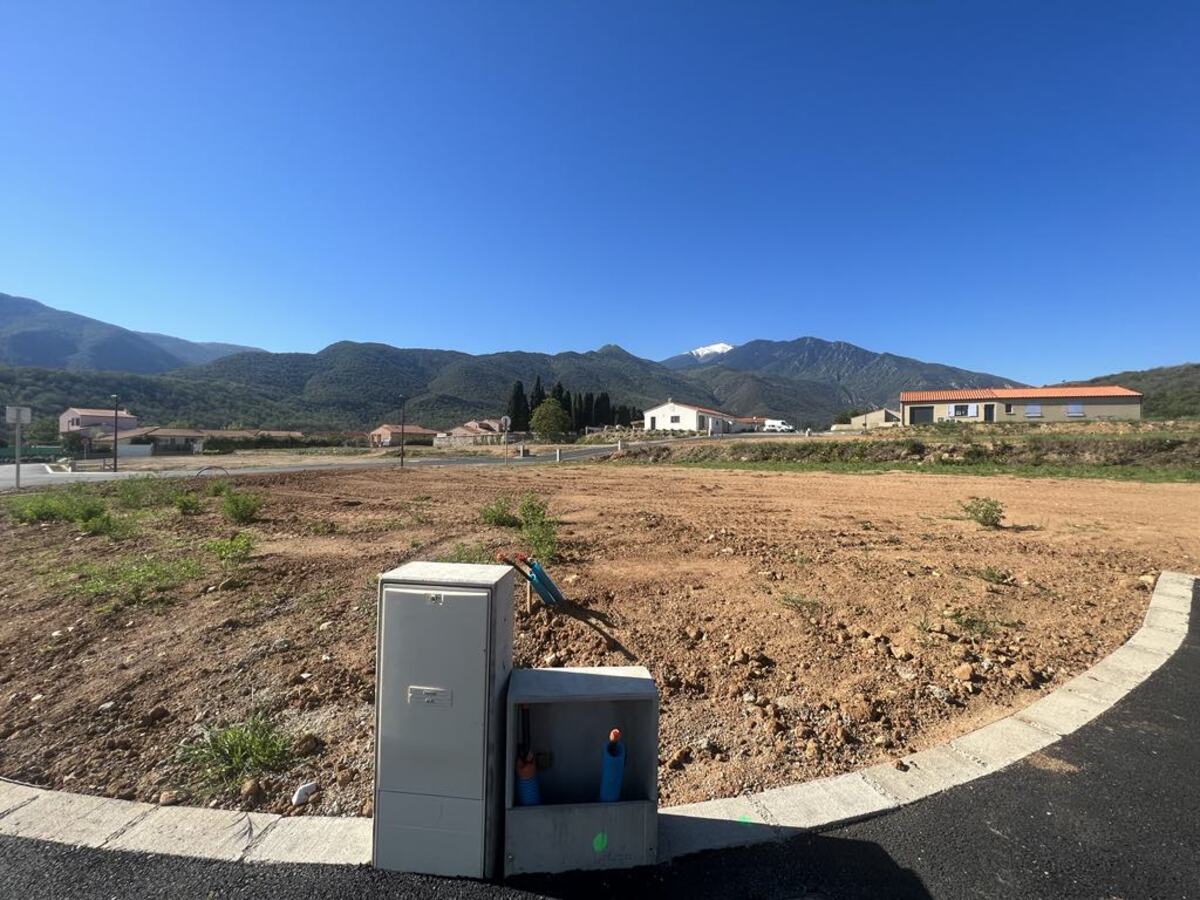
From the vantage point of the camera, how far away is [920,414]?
186 feet

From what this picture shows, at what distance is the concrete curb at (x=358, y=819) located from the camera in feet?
8.10

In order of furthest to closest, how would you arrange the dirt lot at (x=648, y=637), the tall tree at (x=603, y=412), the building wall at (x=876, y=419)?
the tall tree at (x=603, y=412), the building wall at (x=876, y=419), the dirt lot at (x=648, y=637)

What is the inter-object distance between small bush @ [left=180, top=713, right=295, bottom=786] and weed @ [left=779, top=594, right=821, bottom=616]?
424cm

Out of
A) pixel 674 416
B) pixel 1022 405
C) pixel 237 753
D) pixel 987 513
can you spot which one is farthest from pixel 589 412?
pixel 237 753

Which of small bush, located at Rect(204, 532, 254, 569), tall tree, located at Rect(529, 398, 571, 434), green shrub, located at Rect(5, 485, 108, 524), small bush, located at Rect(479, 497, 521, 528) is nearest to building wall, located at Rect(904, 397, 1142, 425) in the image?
tall tree, located at Rect(529, 398, 571, 434)

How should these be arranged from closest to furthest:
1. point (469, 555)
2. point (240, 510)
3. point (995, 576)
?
Result: 1. point (995, 576)
2. point (469, 555)
3. point (240, 510)

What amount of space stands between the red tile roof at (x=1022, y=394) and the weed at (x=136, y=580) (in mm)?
59653

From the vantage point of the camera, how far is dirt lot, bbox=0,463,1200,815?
3.24 metres

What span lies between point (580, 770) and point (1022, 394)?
64308 mm

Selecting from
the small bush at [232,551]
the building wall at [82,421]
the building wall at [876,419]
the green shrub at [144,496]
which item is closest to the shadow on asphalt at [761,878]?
the small bush at [232,551]

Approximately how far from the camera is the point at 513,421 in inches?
3278

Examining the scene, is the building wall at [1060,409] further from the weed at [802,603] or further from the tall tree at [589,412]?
the weed at [802,603]

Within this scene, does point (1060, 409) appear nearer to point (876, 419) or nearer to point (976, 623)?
point (876, 419)

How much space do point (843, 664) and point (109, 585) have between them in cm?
747
